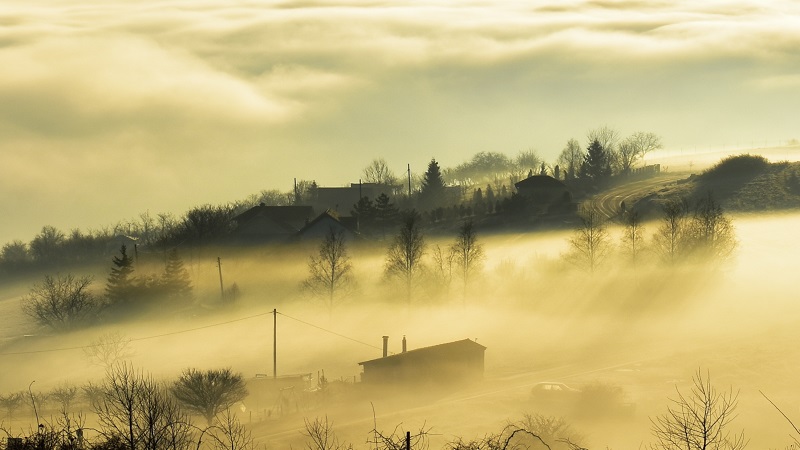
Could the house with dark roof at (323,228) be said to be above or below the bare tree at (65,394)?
above

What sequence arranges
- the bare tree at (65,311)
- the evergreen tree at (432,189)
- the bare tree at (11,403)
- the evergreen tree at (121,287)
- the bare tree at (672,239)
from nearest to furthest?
the bare tree at (11,403) < the bare tree at (65,311) < the evergreen tree at (121,287) < the bare tree at (672,239) < the evergreen tree at (432,189)

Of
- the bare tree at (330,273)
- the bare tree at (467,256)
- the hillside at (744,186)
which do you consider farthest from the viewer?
the hillside at (744,186)

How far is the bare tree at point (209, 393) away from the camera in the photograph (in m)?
55.6

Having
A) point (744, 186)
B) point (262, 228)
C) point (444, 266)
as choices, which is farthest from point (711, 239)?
point (262, 228)

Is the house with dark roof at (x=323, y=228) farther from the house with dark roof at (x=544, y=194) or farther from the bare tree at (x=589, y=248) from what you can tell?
the house with dark roof at (x=544, y=194)

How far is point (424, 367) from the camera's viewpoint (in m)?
62.6

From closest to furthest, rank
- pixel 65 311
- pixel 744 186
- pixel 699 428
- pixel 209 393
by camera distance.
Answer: pixel 699 428
pixel 209 393
pixel 65 311
pixel 744 186

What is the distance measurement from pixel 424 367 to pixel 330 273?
115 ft

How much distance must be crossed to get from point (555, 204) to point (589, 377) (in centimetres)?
6557

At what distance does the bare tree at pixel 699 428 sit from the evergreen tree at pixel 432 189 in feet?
301

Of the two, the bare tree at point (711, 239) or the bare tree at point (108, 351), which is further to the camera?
the bare tree at point (711, 239)

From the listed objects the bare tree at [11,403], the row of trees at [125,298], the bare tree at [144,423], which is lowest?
the bare tree at [11,403]

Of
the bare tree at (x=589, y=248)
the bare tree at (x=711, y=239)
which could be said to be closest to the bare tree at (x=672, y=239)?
the bare tree at (x=711, y=239)

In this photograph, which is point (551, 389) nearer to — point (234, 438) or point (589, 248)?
point (234, 438)
